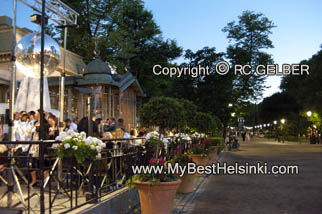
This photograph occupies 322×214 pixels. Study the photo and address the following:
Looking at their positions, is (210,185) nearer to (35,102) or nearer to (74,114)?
(35,102)

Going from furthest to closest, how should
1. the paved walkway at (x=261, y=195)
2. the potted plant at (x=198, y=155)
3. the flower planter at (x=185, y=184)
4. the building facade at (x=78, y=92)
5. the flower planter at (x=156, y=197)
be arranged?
the building facade at (x=78, y=92), the potted plant at (x=198, y=155), the flower planter at (x=185, y=184), the paved walkway at (x=261, y=195), the flower planter at (x=156, y=197)

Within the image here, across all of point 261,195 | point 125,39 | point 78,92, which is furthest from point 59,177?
point 125,39

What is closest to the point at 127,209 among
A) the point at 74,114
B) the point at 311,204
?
the point at 311,204

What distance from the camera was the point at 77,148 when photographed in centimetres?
533

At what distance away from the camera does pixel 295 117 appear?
62406 mm

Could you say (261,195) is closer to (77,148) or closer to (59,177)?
(59,177)

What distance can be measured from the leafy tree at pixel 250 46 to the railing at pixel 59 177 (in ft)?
114

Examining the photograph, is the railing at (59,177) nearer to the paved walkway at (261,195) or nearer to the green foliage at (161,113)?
the green foliage at (161,113)

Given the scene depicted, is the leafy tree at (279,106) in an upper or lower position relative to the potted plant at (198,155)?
upper

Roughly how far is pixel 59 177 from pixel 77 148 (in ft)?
7.38

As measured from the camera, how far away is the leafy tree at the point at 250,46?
4300cm

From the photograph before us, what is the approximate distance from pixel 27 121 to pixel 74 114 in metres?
9.66

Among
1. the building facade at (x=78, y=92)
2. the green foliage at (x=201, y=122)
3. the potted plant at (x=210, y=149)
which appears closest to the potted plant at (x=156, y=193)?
the potted plant at (x=210, y=149)

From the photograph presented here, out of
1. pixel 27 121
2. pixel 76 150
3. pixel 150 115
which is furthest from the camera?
pixel 27 121
